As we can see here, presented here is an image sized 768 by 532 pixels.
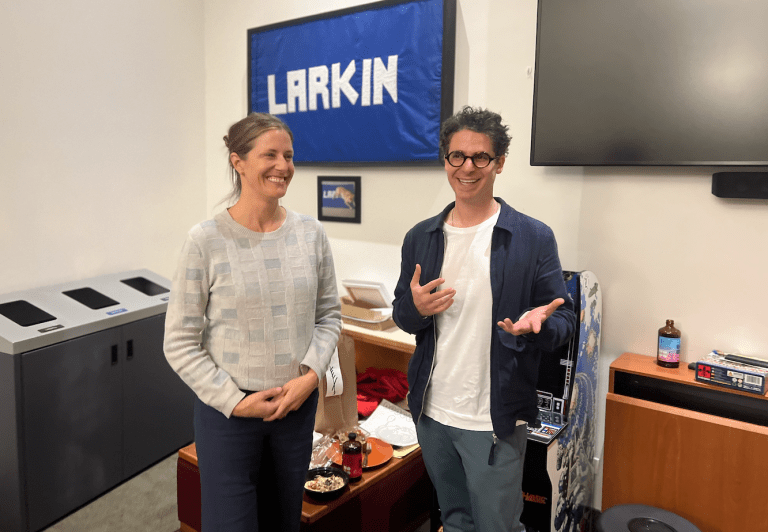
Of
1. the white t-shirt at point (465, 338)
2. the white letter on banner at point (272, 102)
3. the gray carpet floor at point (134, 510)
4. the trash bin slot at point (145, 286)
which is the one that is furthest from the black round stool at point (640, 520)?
the white letter on banner at point (272, 102)

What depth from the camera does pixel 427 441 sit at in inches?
59.6

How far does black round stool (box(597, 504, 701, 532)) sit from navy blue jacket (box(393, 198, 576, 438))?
0.60 metres

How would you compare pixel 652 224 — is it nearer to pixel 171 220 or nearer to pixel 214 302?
pixel 214 302

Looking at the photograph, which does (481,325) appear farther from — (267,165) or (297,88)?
(297,88)

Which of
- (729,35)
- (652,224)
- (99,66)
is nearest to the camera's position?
(729,35)

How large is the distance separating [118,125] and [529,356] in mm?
2745

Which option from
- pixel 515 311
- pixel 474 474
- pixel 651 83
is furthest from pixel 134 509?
Result: pixel 651 83

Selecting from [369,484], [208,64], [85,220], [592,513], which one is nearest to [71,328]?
[85,220]

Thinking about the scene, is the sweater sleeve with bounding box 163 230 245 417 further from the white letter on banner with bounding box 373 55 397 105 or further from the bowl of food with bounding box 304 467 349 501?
the white letter on banner with bounding box 373 55 397 105

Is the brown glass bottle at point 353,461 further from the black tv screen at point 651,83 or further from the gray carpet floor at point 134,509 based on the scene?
the black tv screen at point 651,83

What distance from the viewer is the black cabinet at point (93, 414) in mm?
2318

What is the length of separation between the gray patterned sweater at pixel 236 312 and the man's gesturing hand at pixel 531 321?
53 cm

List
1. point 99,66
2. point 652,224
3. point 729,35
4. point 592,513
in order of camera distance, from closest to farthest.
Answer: point 729,35 < point 652,224 < point 592,513 < point 99,66

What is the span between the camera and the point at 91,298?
2.82 metres
